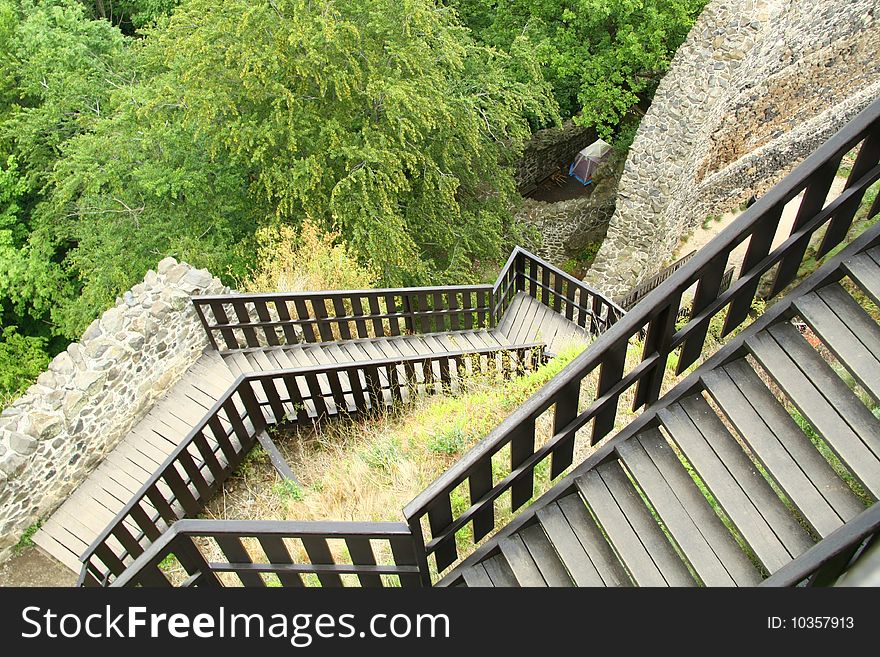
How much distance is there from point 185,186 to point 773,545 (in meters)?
10.5

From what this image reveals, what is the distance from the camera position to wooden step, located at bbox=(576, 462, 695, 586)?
3451 mm

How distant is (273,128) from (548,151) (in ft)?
29.5

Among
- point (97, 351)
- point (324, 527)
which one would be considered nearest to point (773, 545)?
point (324, 527)

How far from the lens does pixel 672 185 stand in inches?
467

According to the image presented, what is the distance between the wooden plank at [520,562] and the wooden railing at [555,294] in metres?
4.21

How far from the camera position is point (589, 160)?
53.0 ft

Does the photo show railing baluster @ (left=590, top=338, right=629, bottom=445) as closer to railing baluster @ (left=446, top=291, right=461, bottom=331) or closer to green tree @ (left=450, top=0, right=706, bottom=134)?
railing baluster @ (left=446, top=291, right=461, bottom=331)

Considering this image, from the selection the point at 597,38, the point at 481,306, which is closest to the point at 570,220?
the point at 597,38

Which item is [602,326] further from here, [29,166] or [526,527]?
[29,166]

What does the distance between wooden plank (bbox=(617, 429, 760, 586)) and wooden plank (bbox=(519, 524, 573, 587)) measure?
0.72 m

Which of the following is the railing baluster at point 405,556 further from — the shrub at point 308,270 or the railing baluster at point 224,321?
the shrub at point 308,270

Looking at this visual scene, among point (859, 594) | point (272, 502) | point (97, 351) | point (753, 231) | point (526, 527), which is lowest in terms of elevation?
point (272, 502)

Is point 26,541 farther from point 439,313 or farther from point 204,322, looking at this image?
point 439,313

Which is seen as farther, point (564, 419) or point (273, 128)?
point (273, 128)
